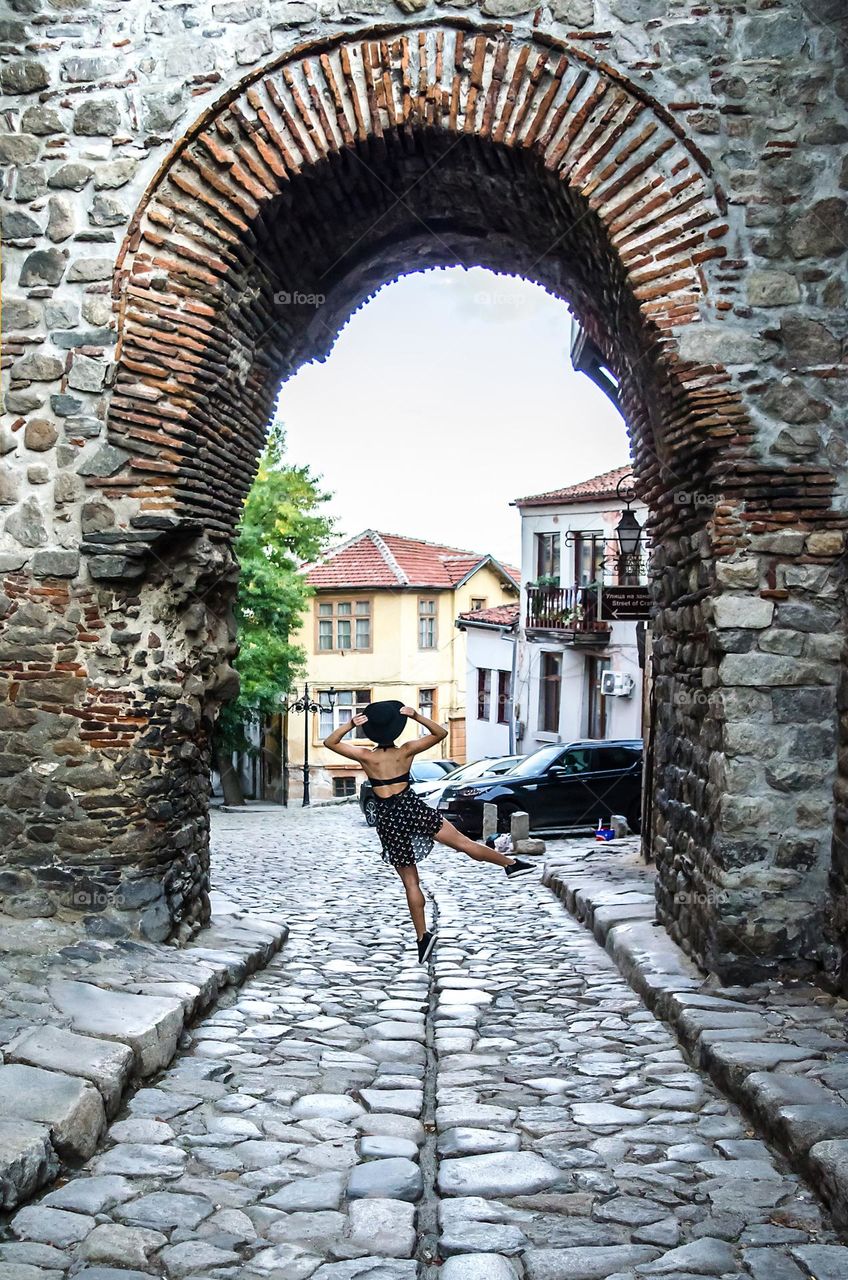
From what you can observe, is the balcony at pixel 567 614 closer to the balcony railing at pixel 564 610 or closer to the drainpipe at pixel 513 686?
the balcony railing at pixel 564 610

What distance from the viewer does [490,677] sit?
3158 centimetres

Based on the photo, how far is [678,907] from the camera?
691 centimetres

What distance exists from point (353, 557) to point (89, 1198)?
33774 mm

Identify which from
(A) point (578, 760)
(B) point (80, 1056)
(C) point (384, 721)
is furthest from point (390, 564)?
(B) point (80, 1056)

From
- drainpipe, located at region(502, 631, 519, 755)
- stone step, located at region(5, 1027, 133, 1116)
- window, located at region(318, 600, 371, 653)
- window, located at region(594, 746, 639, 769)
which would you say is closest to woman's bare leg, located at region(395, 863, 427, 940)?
stone step, located at region(5, 1027, 133, 1116)

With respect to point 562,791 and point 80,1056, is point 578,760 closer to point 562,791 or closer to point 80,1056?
point 562,791

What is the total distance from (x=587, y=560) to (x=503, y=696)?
6210 mm

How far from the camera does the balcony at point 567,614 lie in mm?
22672

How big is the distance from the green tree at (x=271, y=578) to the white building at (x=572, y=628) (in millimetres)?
4846

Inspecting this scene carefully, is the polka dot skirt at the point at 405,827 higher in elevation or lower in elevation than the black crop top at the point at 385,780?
lower

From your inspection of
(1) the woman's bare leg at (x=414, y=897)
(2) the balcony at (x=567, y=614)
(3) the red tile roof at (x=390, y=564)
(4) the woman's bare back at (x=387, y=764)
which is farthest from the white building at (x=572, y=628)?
(1) the woman's bare leg at (x=414, y=897)

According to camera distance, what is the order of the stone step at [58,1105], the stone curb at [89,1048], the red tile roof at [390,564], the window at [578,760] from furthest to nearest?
the red tile roof at [390,564]
the window at [578,760]
the stone step at [58,1105]
the stone curb at [89,1048]

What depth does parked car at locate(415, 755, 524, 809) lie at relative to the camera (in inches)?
643

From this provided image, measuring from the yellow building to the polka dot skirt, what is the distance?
2772 cm
